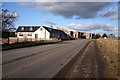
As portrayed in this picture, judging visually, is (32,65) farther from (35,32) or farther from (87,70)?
(35,32)

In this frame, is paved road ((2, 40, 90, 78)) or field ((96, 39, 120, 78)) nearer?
paved road ((2, 40, 90, 78))

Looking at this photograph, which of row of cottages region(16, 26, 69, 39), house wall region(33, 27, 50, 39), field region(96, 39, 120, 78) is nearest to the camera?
field region(96, 39, 120, 78)

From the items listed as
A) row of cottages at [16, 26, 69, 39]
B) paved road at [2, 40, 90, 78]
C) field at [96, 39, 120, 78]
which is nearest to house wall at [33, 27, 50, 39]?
row of cottages at [16, 26, 69, 39]

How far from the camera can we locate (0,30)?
26000 mm

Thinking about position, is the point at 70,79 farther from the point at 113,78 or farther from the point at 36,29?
the point at 36,29

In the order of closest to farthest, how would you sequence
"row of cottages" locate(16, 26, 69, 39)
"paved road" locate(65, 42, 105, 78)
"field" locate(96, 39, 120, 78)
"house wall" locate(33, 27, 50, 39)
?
"paved road" locate(65, 42, 105, 78)
"field" locate(96, 39, 120, 78)
"house wall" locate(33, 27, 50, 39)
"row of cottages" locate(16, 26, 69, 39)

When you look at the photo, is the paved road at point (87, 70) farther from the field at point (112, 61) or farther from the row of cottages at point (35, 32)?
the row of cottages at point (35, 32)

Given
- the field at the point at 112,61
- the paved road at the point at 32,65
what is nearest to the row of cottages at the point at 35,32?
the field at the point at 112,61

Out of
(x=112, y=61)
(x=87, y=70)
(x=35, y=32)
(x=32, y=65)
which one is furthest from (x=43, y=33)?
(x=87, y=70)

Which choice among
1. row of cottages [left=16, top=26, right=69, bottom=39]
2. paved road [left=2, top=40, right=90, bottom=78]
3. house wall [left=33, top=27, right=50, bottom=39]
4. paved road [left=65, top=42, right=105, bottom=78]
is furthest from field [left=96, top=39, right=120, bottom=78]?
row of cottages [left=16, top=26, right=69, bottom=39]

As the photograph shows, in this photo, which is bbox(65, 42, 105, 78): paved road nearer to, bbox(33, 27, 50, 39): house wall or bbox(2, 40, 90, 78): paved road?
bbox(2, 40, 90, 78): paved road

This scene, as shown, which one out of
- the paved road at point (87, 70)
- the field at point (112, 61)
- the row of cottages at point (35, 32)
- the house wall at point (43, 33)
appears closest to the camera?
the paved road at point (87, 70)

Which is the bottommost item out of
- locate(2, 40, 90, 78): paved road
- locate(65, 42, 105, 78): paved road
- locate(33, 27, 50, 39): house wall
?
locate(65, 42, 105, 78): paved road

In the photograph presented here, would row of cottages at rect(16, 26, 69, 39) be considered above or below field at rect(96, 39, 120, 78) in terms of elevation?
above
